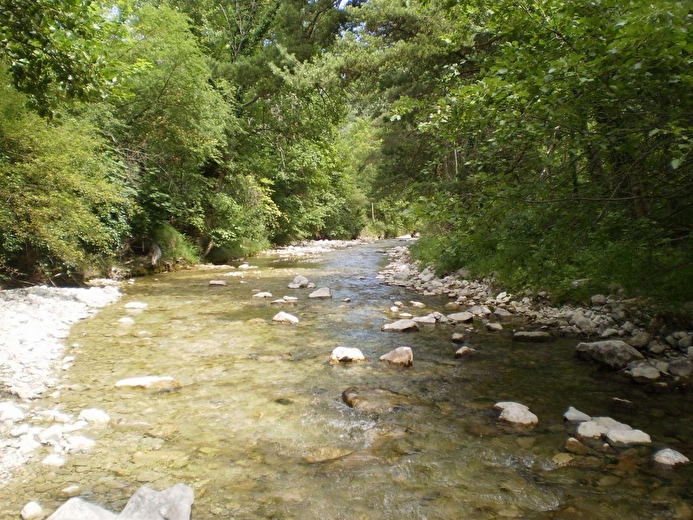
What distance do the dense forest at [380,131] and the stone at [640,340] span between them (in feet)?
2.79

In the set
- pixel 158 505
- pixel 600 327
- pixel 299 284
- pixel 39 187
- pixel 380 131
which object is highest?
pixel 380 131

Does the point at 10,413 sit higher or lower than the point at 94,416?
higher

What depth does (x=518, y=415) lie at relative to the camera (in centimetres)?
408

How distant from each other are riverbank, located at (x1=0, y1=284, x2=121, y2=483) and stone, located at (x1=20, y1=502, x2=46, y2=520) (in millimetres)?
509

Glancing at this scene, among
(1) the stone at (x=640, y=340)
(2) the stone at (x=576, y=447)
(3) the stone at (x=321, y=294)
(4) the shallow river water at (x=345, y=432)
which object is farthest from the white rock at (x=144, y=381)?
(1) the stone at (x=640, y=340)

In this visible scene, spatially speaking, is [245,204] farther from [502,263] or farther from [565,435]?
[565,435]

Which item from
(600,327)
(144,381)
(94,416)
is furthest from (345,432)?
(600,327)

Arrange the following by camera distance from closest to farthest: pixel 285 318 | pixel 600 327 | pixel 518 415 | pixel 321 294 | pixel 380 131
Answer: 1. pixel 518 415
2. pixel 600 327
3. pixel 285 318
4. pixel 321 294
5. pixel 380 131

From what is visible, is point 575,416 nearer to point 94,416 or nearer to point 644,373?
point 644,373

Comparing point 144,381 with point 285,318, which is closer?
point 144,381

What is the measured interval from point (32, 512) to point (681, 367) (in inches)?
255

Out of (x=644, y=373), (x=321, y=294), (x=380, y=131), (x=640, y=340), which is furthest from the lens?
(x=380, y=131)

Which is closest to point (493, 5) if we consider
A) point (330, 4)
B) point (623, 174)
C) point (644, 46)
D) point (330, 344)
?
point (644, 46)

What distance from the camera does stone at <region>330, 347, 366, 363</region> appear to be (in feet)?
18.9
